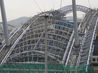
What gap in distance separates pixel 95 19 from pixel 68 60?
23.0 meters

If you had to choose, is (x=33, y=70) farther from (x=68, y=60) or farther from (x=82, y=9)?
(x=82, y=9)

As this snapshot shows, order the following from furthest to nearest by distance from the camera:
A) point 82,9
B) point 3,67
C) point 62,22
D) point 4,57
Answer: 1. point 82,9
2. point 62,22
3. point 4,57
4. point 3,67

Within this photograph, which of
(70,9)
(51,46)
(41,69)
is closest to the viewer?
(41,69)

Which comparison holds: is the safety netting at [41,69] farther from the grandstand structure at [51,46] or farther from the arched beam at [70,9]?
the arched beam at [70,9]

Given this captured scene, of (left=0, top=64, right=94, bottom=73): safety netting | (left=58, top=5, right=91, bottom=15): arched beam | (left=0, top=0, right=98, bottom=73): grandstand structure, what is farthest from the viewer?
(left=58, top=5, right=91, bottom=15): arched beam

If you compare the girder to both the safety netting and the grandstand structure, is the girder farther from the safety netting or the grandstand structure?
the safety netting

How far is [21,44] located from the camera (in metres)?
46.5

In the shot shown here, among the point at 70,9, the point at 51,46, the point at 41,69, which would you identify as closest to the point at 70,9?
the point at 70,9

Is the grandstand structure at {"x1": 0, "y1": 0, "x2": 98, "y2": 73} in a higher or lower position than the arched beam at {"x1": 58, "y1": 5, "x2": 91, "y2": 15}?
lower

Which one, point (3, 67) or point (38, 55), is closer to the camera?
point (3, 67)

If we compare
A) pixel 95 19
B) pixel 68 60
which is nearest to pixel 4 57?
pixel 68 60

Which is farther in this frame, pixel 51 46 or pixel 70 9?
pixel 70 9

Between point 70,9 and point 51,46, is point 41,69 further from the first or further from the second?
point 70,9

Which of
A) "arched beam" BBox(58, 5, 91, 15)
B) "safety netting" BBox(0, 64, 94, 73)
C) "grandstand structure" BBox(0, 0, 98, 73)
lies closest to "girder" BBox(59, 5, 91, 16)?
"arched beam" BBox(58, 5, 91, 15)
